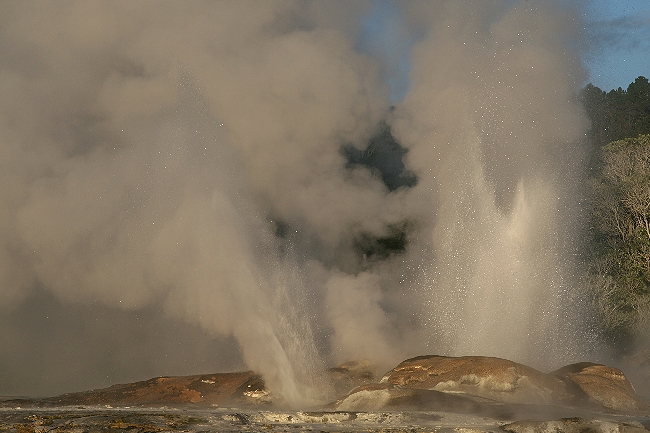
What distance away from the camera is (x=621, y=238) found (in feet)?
83.0

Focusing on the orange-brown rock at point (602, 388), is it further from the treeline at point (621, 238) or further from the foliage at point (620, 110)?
the foliage at point (620, 110)

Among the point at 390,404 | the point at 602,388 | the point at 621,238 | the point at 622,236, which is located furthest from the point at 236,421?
the point at 621,238

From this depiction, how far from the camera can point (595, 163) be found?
89.5 feet

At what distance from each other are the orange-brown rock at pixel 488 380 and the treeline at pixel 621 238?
39.6 ft

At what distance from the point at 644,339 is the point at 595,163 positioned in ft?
27.2

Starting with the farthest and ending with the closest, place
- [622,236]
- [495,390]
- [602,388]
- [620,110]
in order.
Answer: [620,110] < [622,236] < [602,388] < [495,390]

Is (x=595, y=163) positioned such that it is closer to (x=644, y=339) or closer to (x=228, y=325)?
(x=644, y=339)

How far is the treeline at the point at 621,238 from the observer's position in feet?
73.7

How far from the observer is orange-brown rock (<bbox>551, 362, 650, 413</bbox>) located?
11383 millimetres

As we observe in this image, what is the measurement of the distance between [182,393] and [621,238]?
1912 cm

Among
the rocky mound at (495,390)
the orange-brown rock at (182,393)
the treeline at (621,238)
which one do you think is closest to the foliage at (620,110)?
the treeline at (621,238)

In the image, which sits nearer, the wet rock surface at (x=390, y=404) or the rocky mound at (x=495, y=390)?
the wet rock surface at (x=390, y=404)

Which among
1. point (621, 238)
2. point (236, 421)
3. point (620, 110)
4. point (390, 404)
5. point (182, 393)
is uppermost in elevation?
point (620, 110)

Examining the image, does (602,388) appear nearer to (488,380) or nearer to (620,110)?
(488,380)
